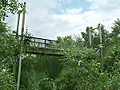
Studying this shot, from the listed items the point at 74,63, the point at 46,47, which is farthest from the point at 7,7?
the point at 46,47

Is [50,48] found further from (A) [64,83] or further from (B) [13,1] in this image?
(B) [13,1]

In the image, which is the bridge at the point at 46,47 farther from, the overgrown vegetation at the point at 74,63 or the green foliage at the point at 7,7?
the green foliage at the point at 7,7

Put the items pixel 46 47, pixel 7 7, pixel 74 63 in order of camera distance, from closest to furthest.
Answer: pixel 7 7 < pixel 74 63 < pixel 46 47

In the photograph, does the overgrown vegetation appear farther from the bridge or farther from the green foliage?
the bridge

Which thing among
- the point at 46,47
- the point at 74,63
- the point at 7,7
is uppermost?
the point at 7,7

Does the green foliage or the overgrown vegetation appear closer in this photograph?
the green foliage

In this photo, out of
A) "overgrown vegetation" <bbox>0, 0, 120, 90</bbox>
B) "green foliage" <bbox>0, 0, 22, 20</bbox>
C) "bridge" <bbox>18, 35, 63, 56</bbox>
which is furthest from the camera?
"bridge" <bbox>18, 35, 63, 56</bbox>

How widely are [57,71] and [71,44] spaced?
287 cm

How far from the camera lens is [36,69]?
5.92 m

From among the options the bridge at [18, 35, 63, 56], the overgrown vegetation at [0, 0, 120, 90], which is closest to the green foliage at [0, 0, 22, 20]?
the overgrown vegetation at [0, 0, 120, 90]

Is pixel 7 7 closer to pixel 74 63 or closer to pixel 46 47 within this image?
pixel 74 63

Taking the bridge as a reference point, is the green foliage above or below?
above

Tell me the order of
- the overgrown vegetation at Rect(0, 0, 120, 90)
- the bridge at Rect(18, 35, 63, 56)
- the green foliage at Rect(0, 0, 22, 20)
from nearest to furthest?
the green foliage at Rect(0, 0, 22, 20)
the overgrown vegetation at Rect(0, 0, 120, 90)
the bridge at Rect(18, 35, 63, 56)

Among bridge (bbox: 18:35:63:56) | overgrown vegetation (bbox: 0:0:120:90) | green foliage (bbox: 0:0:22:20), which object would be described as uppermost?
green foliage (bbox: 0:0:22:20)
